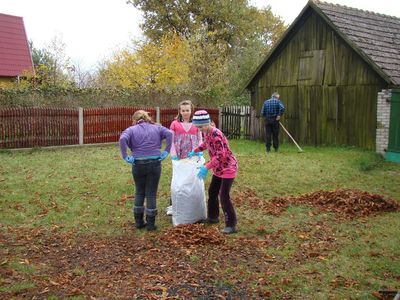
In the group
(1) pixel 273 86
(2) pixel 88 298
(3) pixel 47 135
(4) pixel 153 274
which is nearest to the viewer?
(2) pixel 88 298

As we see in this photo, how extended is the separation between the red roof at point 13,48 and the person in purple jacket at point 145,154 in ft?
67.1

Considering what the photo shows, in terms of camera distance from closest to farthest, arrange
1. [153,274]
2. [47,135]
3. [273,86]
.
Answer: [153,274] → [47,135] → [273,86]

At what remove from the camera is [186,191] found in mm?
6238

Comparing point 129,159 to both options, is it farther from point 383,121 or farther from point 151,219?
point 383,121

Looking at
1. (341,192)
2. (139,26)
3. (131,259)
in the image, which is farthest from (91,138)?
(139,26)

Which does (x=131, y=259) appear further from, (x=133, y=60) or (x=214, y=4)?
(x=214, y=4)

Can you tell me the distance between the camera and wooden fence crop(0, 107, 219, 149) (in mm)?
14172

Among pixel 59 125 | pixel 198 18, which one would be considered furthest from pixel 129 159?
pixel 198 18

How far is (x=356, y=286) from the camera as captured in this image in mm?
4355

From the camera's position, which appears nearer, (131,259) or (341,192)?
(131,259)

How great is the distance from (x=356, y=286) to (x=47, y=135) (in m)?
12.7

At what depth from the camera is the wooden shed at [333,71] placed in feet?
46.5

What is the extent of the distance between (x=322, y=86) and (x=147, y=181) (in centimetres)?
1114

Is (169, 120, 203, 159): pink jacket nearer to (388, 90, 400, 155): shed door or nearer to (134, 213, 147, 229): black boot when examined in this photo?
(134, 213, 147, 229): black boot
